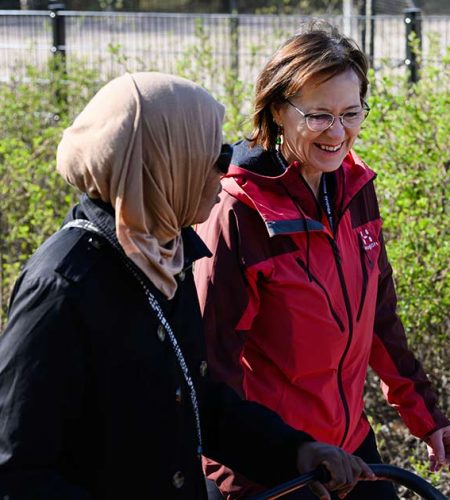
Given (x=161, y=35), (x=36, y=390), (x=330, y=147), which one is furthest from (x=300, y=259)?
(x=161, y=35)

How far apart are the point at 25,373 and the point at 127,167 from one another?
404 millimetres

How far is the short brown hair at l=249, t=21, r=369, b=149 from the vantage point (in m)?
3.00

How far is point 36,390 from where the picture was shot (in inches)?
77.3

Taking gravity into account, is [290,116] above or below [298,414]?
above

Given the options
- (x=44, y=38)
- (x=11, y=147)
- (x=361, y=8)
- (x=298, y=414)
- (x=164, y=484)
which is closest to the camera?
(x=164, y=484)

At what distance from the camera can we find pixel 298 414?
2.98 meters

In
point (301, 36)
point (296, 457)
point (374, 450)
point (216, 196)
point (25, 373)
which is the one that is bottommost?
point (374, 450)

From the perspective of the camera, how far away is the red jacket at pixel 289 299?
2887 mm

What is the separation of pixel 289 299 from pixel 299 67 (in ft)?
2.04

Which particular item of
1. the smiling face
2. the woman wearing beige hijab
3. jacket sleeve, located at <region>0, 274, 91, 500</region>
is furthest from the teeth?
jacket sleeve, located at <region>0, 274, 91, 500</region>

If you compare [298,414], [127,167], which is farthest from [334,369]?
[127,167]

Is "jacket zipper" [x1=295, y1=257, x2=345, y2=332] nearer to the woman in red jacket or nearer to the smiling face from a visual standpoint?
the woman in red jacket

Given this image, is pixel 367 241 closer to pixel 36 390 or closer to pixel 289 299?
pixel 289 299

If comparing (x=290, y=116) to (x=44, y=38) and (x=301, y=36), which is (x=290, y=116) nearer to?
(x=301, y=36)
